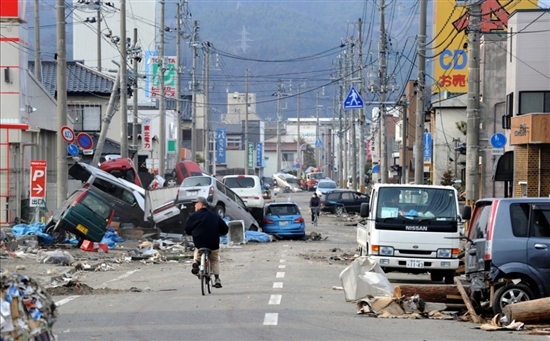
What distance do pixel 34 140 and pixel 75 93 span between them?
1889 centimetres

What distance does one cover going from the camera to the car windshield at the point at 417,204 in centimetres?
A: 1822

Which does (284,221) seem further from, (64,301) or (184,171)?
(64,301)

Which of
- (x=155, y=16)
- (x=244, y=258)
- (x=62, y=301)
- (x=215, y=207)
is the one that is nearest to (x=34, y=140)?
(x=215, y=207)

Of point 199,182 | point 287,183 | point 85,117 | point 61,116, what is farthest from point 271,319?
point 287,183

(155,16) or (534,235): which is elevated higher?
(155,16)

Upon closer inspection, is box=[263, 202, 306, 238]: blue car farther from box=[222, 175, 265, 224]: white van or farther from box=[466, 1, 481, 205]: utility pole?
box=[466, 1, 481, 205]: utility pole

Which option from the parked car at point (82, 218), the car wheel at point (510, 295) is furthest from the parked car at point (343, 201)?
the car wheel at point (510, 295)

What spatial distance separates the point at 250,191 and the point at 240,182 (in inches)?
40.8

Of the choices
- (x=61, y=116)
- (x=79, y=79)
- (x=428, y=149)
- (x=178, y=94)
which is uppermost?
(x=79, y=79)

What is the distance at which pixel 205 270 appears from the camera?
15.2 m

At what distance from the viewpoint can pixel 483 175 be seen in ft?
157

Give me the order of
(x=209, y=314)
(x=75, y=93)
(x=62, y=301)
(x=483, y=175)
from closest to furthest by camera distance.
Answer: (x=209, y=314), (x=62, y=301), (x=483, y=175), (x=75, y=93)

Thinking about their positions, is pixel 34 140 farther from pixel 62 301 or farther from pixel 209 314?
pixel 209 314

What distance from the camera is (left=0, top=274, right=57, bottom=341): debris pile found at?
711 cm
